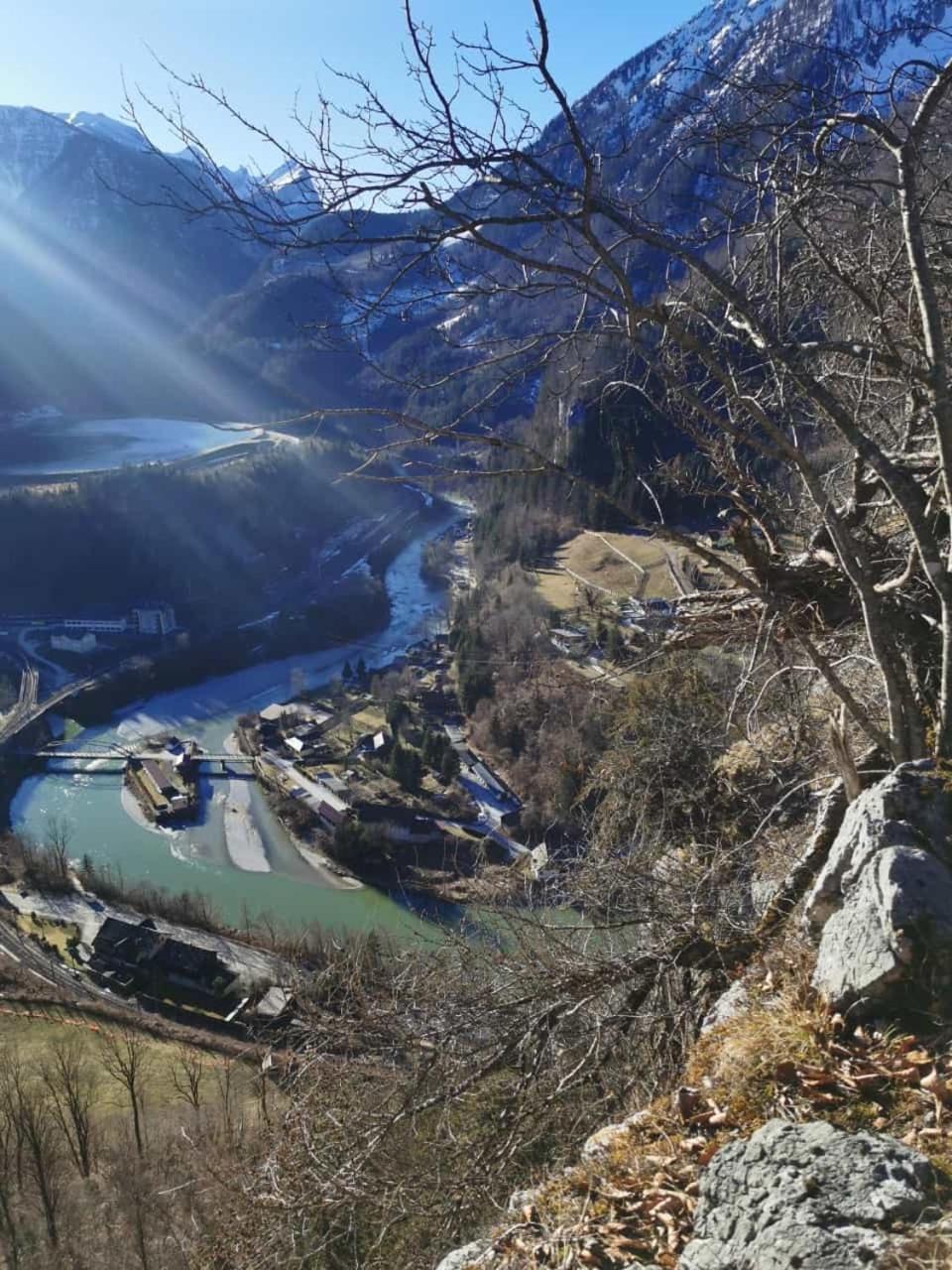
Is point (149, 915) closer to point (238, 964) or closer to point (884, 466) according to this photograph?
point (238, 964)

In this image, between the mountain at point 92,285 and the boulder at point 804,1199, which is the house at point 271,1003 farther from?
the mountain at point 92,285

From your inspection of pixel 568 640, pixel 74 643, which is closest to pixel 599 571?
pixel 568 640

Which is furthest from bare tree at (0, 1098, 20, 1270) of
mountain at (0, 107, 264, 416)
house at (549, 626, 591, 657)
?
mountain at (0, 107, 264, 416)

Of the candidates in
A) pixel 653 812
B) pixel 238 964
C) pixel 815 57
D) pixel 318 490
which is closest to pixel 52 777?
pixel 238 964

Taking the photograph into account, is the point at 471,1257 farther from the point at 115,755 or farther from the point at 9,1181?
the point at 115,755

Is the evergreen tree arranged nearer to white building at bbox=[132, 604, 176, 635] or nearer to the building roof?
the building roof

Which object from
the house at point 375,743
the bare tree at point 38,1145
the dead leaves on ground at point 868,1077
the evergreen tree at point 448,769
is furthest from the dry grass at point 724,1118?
the house at point 375,743

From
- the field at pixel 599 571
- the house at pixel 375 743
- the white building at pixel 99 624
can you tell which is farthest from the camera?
the white building at pixel 99 624
